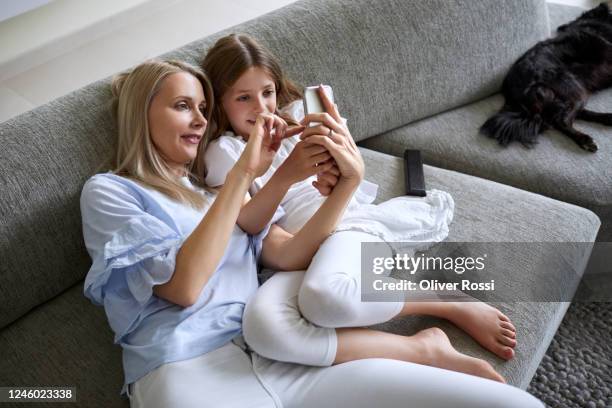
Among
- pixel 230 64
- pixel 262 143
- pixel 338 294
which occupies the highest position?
pixel 230 64

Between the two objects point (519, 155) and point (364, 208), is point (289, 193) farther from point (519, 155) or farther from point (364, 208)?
point (519, 155)

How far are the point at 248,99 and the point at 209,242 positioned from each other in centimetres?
49

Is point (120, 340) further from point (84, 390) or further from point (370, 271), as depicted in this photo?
point (370, 271)

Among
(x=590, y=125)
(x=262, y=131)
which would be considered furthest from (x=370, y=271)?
(x=590, y=125)

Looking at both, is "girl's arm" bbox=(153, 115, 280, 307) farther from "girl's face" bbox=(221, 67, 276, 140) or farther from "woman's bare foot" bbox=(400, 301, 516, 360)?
"woman's bare foot" bbox=(400, 301, 516, 360)

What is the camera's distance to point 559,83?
7.00 ft

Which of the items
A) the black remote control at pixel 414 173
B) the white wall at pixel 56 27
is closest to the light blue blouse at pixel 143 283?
the black remote control at pixel 414 173

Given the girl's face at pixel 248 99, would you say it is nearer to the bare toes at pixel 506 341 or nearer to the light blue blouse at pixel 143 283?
the light blue blouse at pixel 143 283

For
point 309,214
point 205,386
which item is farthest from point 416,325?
point 205,386

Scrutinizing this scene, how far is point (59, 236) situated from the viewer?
1.48m

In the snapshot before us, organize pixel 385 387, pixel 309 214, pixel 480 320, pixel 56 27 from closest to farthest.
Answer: pixel 385 387
pixel 480 320
pixel 309 214
pixel 56 27

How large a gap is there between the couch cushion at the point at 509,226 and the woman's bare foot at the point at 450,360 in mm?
55

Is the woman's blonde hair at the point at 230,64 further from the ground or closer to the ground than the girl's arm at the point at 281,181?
further from the ground

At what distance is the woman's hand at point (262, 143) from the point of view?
1.37 m
